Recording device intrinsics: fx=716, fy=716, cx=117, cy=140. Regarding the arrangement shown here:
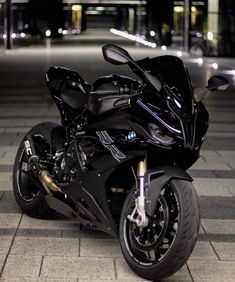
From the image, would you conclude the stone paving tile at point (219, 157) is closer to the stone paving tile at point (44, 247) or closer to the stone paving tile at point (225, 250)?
the stone paving tile at point (225, 250)

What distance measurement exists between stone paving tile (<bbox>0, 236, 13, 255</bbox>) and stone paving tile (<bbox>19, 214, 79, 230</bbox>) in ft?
0.94

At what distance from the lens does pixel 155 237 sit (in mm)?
4184

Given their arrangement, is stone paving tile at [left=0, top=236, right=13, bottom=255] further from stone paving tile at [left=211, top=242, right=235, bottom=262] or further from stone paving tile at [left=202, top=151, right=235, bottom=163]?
stone paving tile at [left=202, top=151, right=235, bottom=163]

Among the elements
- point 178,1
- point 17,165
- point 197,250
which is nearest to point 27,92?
point 17,165

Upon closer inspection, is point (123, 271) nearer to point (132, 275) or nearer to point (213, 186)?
point (132, 275)

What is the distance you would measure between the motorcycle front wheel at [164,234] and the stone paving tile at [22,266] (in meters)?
0.55

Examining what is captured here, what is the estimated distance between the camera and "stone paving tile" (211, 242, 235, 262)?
4.62 metres

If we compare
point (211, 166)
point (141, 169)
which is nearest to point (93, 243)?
point (141, 169)

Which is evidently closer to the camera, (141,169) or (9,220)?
(141,169)

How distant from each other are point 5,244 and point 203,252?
4.34ft

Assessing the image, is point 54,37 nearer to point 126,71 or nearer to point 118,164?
point 126,71

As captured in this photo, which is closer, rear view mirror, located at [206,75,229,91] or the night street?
the night street

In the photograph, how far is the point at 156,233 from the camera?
165 inches

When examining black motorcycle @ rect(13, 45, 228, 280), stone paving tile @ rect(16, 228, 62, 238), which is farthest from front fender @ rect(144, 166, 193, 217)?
stone paving tile @ rect(16, 228, 62, 238)
